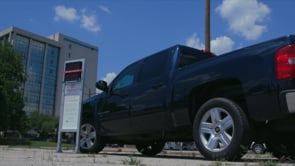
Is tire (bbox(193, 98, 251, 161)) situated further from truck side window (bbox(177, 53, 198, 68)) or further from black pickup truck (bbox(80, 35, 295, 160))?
truck side window (bbox(177, 53, 198, 68))

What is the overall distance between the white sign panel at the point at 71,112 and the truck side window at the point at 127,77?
134cm

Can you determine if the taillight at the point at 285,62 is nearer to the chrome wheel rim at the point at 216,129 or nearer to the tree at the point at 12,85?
the chrome wheel rim at the point at 216,129

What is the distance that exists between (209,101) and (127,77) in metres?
2.75

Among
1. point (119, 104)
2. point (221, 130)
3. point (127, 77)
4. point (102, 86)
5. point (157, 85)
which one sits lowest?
point (221, 130)

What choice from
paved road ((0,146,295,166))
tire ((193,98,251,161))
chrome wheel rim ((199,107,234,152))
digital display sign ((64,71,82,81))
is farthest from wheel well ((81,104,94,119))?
chrome wheel rim ((199,107,234,152))

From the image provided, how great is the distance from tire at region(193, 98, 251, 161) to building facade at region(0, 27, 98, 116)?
331 feet

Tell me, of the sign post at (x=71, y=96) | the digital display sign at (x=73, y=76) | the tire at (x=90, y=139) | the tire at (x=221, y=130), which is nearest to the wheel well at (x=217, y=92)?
the tire at (x=221, y=130)

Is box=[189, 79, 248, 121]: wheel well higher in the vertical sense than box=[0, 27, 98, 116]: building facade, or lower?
lower

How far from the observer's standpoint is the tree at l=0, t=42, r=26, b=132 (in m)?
33.9

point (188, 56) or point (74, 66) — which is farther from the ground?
point (74, 66)

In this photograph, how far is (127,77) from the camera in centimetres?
777

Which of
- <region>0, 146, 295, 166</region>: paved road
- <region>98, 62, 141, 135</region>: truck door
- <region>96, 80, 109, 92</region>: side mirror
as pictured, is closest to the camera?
<region>0, 146, 295, 166</region>: paved road

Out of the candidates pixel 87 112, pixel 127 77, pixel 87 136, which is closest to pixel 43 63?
pixel 87 112

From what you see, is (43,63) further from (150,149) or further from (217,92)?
(217,92)
